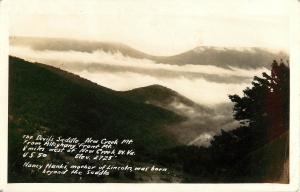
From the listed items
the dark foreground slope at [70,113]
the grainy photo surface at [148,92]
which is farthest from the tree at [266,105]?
the dark foreground slope at [70,113]

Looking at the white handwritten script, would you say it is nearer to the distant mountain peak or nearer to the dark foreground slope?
the dark foreground slope

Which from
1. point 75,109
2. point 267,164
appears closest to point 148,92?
point 75,109

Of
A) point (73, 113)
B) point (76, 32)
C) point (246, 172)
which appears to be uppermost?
point (76, 32)

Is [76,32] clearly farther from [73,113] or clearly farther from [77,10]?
[73,113]

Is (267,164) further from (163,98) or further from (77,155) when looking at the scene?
(77,155)

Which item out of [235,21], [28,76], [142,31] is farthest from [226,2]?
[28,76]

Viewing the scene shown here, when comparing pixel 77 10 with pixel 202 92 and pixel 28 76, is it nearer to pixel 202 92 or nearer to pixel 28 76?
pixel 28 76

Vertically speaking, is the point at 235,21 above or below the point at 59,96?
above
